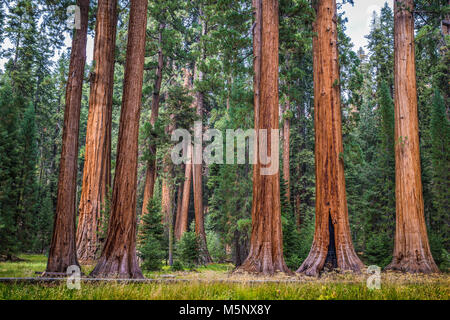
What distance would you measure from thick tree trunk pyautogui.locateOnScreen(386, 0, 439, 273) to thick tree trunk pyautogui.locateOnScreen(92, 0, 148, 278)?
8613 mm

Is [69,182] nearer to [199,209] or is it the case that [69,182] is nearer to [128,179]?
[128,179]

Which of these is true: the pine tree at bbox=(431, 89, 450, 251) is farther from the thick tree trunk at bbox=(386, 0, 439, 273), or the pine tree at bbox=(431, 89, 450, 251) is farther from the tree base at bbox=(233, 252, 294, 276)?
the tree base at bbox=(233, 252, 294, 276)

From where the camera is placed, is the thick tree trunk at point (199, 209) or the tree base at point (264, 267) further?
the thick tree trunk at point (199, 209)

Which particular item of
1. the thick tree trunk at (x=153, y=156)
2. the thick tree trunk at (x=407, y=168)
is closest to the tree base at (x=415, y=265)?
the thick tree trunk at (x=407, y=168)

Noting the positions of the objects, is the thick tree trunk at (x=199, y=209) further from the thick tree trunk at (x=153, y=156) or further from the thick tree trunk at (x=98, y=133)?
the thick tree trunk at (x=98, y=133)

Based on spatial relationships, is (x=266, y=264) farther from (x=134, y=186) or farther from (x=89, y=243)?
(x=89, y=243)

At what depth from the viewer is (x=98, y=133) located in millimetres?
11508

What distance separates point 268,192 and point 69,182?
5605mm

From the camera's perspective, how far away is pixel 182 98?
17.1 metres

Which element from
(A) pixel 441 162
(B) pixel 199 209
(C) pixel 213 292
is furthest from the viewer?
(B) pixel 199 209

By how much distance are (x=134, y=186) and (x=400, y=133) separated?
30.6 ft

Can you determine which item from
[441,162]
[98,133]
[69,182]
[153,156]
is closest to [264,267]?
[69,182]

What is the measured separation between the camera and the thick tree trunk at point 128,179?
23.7ft

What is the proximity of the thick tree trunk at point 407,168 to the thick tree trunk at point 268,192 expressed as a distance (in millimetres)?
4159
